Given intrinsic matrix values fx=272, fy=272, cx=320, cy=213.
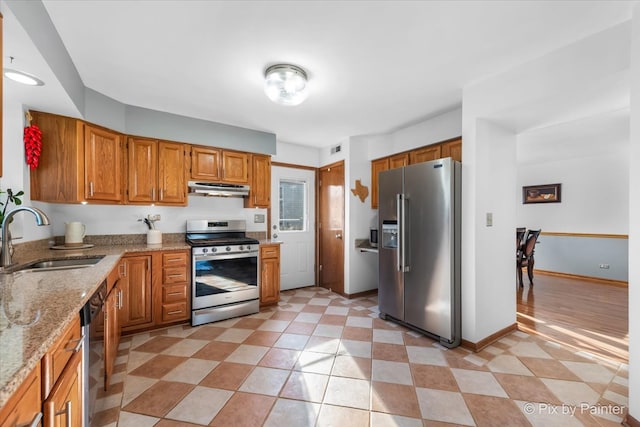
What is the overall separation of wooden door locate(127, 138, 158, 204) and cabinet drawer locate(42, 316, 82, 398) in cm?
217

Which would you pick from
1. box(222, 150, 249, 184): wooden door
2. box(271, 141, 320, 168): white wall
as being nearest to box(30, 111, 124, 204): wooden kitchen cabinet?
box(222, 150, 249, 184): wooden door

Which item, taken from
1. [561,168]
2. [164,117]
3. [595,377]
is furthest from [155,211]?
[561,168]

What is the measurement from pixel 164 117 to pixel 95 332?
249cm

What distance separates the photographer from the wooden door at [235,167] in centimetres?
353

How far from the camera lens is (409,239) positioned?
9.40ft

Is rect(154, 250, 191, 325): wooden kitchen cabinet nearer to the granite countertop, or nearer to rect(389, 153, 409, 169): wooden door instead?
the granite countertop

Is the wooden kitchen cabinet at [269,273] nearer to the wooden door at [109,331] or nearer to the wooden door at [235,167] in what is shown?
the wooden door at [235,167]

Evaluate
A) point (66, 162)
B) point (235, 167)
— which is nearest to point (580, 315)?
point (235, 167)

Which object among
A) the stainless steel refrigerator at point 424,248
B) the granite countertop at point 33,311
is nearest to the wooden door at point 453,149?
the stainless steel refrigerator at point 424,248

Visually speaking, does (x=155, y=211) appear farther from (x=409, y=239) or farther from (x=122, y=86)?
(x=409, y=239)

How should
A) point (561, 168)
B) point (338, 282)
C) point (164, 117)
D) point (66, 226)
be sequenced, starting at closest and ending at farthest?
point (66, 226) < point (164, 117) < point (338, 282) < point (561, 168)

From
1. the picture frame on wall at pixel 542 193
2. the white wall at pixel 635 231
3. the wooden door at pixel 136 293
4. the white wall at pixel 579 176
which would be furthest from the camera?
the picture frame on wall at pixel 542 193

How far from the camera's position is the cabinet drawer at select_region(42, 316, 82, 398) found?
844 mm

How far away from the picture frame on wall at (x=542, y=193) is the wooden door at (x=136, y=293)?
7.21 metres
